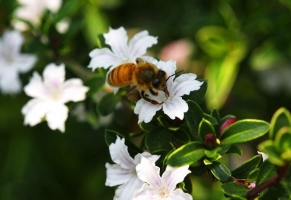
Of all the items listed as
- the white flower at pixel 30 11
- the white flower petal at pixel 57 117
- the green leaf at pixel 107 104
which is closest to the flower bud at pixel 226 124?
the green leaf at pixel 107 104

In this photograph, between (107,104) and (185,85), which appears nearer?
(185,85)

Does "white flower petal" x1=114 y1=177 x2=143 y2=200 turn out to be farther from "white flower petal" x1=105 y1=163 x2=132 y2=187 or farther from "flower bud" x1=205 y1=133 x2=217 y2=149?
"flower bud" x1=205 y1=133 x2=217 y2=149

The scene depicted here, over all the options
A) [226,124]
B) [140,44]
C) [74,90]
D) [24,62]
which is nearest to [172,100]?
[226,124]

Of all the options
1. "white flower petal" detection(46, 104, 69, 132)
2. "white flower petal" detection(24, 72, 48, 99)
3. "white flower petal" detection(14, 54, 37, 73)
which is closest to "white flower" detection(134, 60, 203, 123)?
"white flower petal" detection(46, 104, 69, 132)

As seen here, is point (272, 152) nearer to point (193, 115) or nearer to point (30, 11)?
point (193, 115)

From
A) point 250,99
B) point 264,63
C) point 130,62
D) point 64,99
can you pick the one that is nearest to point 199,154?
point 130,62

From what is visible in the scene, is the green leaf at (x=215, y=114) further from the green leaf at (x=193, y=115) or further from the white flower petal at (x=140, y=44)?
the white flower petal at (x=140, y=44)

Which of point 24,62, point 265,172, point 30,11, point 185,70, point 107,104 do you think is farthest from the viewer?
point 185,70
